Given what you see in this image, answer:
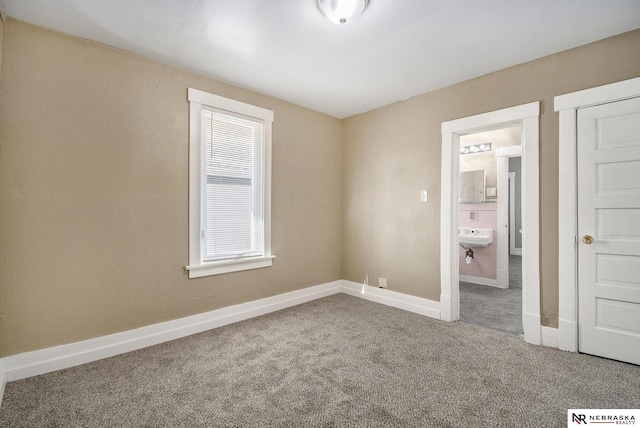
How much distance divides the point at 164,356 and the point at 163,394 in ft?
1.93

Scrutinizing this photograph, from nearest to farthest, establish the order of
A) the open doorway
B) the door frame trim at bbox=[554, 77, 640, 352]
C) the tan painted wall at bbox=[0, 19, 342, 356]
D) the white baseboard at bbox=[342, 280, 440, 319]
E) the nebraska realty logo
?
the nebraska realty logo < the tan painted wall at bbox=[0, 19, 342, 356] < the door frame trim at bbox=[554, 77, 640, 352] < the white baseboard at bbox=[342, 280, 440, 319] < the open doorway

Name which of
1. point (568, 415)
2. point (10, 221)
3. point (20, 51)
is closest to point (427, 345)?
point (568, 415)

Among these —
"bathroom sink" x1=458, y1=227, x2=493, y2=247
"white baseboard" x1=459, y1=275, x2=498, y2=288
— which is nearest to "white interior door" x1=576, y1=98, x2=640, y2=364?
"bathroom sink" x1=458, y1=227, x2=493, y2=247

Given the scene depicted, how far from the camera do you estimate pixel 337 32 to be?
232 cm

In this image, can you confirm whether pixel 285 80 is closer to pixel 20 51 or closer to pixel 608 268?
pixel 20 51

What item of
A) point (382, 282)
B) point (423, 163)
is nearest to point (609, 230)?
point (423, 163)

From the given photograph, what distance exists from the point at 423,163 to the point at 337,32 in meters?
1.86

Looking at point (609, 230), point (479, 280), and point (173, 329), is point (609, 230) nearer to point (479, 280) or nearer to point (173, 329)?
point (479, 280)

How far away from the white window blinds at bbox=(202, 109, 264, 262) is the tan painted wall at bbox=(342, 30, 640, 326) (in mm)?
1477

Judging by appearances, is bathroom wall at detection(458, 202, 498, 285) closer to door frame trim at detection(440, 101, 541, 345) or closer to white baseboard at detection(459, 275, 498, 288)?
white baseboard at detection(459, 275, 498, 288)

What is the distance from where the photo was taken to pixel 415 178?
144 inches

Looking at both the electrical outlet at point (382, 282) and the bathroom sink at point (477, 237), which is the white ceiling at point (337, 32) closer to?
the electrical outlet at point (382, 282)

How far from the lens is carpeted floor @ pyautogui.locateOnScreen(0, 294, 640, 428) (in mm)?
1741

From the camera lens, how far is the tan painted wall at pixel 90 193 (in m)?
2.17
